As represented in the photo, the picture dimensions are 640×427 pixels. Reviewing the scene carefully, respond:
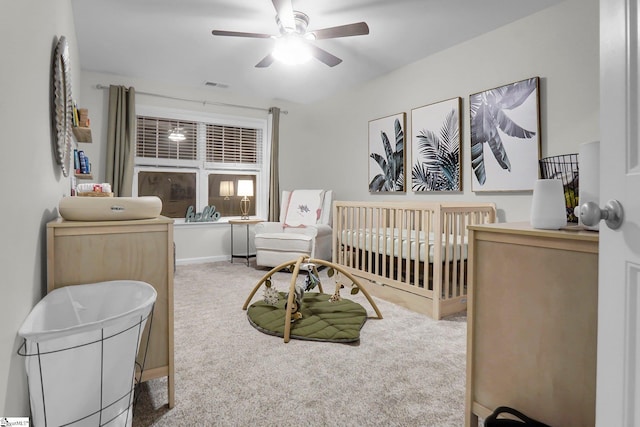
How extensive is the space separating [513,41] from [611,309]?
2.83 metres

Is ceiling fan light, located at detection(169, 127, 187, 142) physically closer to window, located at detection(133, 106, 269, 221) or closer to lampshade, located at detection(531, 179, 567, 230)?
window, located at detection(133, 106, 269, 221)

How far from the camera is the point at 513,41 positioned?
2.80 m

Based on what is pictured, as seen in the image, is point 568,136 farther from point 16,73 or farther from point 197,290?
point 197,290

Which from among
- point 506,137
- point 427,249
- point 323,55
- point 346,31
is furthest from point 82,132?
point 506,137

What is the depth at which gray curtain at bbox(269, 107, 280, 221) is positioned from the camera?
16.5ft

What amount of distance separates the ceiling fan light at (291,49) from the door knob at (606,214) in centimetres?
259

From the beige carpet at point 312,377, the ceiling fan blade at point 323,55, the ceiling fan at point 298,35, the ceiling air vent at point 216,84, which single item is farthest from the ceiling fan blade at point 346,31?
the ceiling air vent at point 216,84

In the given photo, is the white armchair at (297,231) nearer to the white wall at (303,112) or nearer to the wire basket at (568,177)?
the white wall at (303,112)

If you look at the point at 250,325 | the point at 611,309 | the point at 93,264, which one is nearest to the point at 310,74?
the point at 250,325

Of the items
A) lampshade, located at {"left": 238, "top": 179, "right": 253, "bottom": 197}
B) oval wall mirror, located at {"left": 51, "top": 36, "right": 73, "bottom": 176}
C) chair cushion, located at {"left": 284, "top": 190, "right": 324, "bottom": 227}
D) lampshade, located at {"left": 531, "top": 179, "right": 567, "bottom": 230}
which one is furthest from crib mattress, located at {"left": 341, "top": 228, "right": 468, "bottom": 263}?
oval wall mirror, located at {"left": 51, "top": 36, "right": 73, "bottom": 176}

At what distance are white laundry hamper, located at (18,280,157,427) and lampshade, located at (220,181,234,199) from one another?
3673 mm

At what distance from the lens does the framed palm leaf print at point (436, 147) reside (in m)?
3.24

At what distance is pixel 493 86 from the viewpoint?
2951mm

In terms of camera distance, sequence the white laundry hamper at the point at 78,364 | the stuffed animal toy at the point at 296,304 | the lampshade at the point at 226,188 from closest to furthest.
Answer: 1. the white laundry hamper at the point at 78,364
2. the stuffed animal toy at the point at 296,304
3. the lampshade at the point at 226,188
